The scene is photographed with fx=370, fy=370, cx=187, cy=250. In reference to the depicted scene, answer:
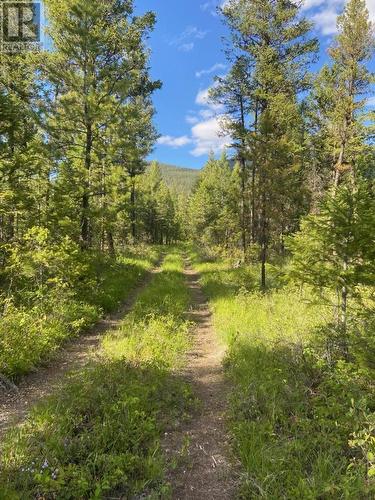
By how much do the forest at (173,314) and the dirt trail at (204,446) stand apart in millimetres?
29

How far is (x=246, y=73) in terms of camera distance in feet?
65.0

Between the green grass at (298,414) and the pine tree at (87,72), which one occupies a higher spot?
the pine tree at (87,72)

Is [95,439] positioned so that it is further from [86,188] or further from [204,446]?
[86,188]

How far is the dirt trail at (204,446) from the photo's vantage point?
4.33 m

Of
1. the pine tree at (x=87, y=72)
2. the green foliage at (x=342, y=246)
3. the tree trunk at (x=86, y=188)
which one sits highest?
the pine tree at (x=87, y=72)

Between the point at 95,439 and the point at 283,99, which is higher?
the point at 283,99

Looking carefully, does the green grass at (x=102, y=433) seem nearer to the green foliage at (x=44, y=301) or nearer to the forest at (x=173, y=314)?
the forest at (x=173, y=314)

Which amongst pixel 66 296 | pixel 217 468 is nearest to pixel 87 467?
pixel 217 468

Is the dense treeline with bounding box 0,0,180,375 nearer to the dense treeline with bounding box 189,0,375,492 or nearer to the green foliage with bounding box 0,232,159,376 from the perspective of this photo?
the green foliage with bounding box 0,232,159,376

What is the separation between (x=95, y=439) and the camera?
187 inches

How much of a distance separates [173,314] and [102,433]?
22.6ft

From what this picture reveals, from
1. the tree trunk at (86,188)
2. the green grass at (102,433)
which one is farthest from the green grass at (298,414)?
the tree trunk at (86,188)

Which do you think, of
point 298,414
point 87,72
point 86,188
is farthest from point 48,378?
point 87,72

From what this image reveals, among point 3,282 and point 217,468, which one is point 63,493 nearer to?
point 217,468
